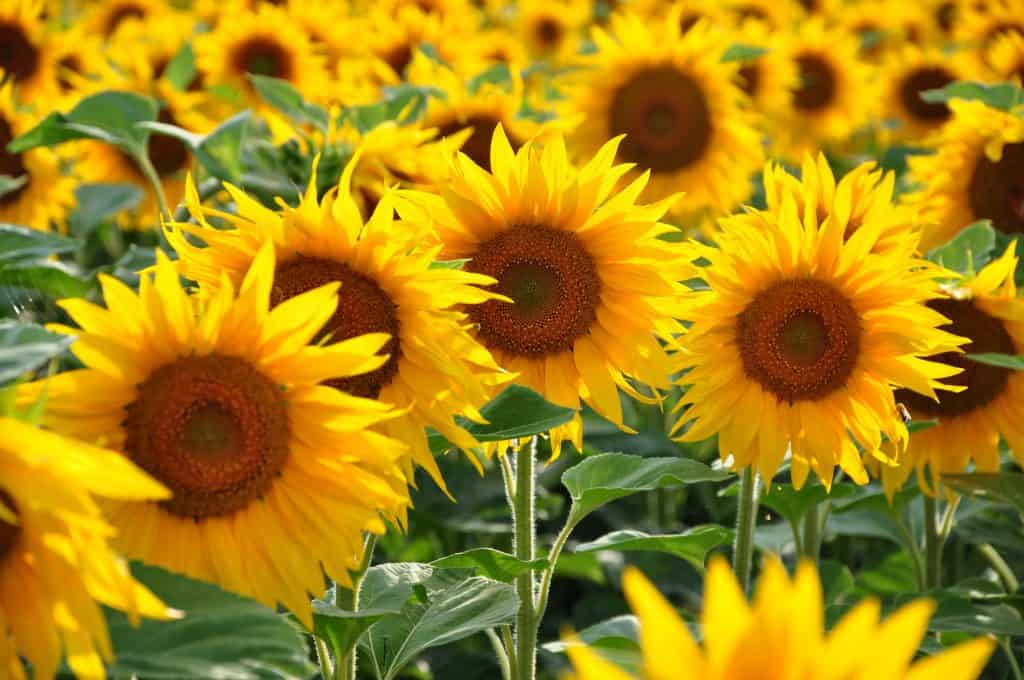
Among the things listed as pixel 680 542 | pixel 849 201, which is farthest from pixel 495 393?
pixel 849 201

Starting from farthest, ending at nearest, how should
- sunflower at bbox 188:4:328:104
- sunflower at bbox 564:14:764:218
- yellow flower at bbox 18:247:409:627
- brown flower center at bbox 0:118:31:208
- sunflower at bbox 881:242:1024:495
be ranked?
sunflower at bbox 188:4:328:104 → sunflower at bbox 564:14:764:218 → brown flower center at bbox 0:118:31:208 → sunflower at bbox 881:242:1024:495 → yellow flower at bbox 18:247:409:627

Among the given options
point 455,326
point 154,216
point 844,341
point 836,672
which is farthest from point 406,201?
point 154,216

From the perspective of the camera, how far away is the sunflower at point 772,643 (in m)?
0.92

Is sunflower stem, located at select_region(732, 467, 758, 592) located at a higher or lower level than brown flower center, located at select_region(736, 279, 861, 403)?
lower

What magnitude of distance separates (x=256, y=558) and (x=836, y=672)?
762 mm

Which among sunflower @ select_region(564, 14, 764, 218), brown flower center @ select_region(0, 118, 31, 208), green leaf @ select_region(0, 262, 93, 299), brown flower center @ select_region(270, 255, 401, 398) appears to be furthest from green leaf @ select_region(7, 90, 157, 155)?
sunflower @ select_region(564, 14, 764, 218)

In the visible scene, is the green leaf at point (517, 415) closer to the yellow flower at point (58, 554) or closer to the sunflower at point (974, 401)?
the yellow flower at point (58, 554)

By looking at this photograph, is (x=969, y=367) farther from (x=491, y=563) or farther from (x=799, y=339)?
(x=491, y=563)

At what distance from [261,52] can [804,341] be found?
295 cm

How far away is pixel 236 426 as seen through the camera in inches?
58.4

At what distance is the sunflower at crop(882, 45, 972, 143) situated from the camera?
5316mm

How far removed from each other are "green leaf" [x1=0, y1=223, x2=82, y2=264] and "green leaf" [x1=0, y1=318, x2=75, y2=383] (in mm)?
634

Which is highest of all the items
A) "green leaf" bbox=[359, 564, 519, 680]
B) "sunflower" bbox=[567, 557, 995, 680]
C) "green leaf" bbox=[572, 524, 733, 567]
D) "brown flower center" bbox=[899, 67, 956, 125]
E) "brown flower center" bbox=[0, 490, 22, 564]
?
"brown flower center" bbox=[899, 67, 956, 125]

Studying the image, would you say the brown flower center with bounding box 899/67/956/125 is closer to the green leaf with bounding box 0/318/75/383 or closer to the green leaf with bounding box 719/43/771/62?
the green leaf with bounding box 719/43/771/62
